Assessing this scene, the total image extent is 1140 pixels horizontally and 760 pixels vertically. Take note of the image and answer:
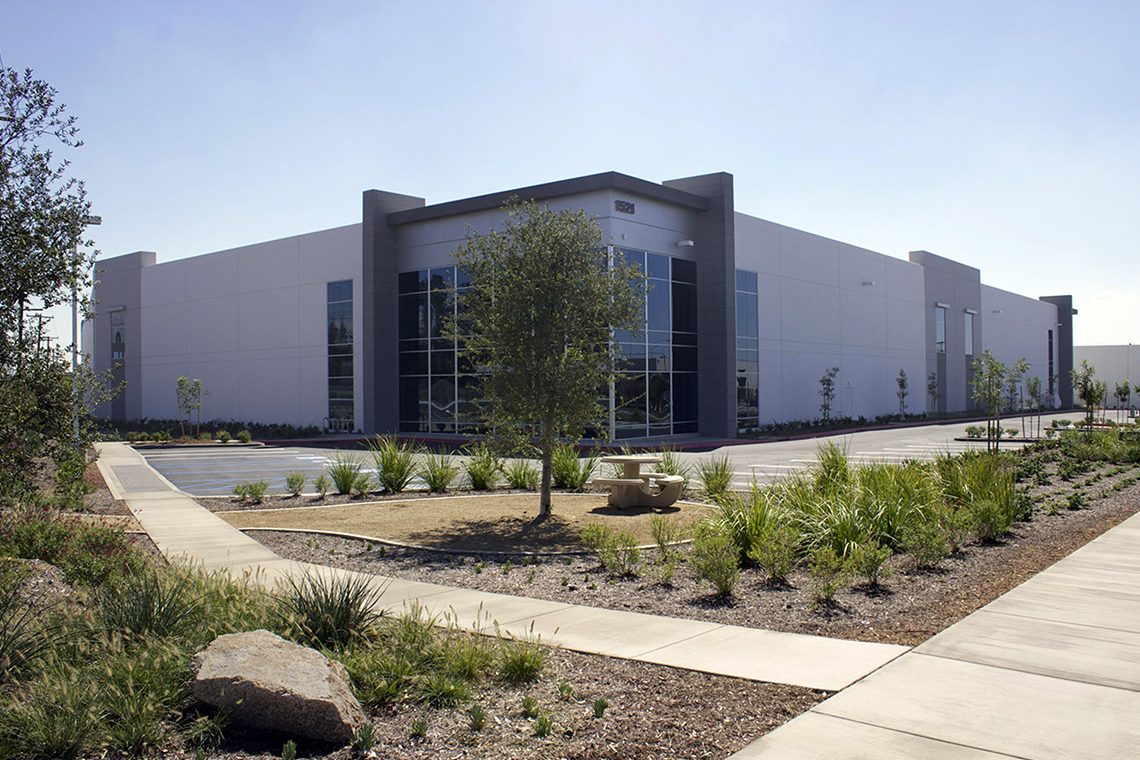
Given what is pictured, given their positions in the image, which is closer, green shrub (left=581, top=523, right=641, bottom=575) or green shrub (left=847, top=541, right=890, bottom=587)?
green shrub (left=847, top=541, right=890, bottom=587)

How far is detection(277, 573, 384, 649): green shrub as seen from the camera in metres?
6.32

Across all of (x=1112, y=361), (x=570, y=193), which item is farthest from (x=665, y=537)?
(x=1112, y=361)

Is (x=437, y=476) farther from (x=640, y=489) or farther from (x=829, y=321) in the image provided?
(x=829, y=321)

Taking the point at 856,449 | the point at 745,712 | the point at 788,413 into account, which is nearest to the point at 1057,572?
the point at 745,712

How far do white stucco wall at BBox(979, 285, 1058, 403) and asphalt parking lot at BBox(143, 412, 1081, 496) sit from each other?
32.3 m

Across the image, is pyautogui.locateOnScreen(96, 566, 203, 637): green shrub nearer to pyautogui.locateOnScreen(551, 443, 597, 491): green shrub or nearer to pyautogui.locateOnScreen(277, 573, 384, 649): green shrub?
pyautogui.locateOnScreen(277, 573, 384, 649): green shrub

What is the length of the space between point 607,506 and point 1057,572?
763 centimetres

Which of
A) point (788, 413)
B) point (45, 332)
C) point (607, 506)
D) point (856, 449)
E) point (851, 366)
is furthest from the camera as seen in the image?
→ point (851, 366)

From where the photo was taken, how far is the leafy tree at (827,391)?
43.8 m

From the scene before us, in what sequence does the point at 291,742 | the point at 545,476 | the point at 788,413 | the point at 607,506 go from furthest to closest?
the point at 788,413, the point at 607,506, the point at 545,476, the point at 291,742

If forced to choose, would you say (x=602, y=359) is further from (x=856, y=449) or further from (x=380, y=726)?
(x=856, y=449)

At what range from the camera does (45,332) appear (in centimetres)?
707

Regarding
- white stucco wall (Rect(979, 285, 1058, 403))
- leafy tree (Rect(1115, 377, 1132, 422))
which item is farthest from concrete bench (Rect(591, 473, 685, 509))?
leafy tree (Rect(1115, 377, 1132, 422))

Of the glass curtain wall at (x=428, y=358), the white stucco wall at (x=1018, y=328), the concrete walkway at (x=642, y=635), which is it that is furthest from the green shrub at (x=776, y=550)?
the white stucco wall at (x=1018, y=328)
